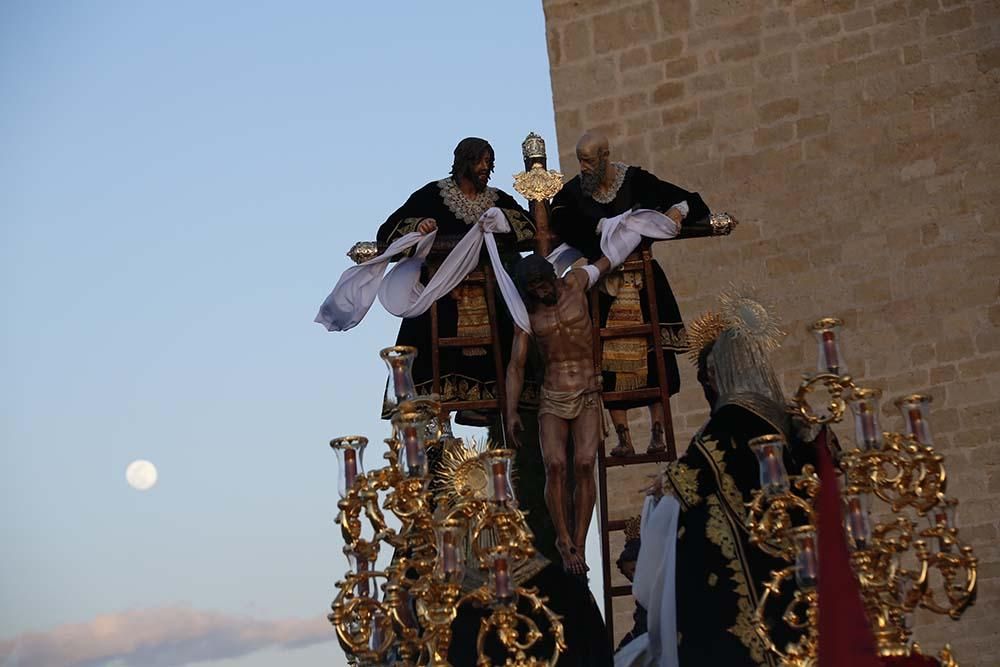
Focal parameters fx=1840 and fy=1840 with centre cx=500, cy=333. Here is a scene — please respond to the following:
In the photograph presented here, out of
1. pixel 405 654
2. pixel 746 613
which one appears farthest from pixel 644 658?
pixel 405 654

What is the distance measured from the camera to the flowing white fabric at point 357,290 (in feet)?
26.7

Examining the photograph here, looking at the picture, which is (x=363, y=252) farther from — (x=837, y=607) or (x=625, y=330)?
(x=837, y=607)

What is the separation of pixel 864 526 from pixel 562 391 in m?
1.69

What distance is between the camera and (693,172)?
1262 cm

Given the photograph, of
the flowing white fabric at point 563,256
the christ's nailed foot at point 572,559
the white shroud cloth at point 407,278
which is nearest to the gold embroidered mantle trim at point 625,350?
the flowing white fabric at point 563,256

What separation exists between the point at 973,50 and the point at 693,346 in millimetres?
5055

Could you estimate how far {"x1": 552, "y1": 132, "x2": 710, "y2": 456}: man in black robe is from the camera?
8219mm

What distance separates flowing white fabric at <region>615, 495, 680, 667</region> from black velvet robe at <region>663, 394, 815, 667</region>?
4cm

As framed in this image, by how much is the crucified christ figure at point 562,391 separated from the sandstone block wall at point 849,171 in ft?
13.8

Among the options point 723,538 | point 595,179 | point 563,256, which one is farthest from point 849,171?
point 723,538

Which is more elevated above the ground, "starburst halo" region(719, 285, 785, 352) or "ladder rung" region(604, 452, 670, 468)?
"starburst halo" region(719, 285, 785, 352)

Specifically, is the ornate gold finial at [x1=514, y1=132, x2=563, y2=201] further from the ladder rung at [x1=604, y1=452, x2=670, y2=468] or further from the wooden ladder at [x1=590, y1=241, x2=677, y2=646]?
the ladder rung at [x1=604, y1=452, x2=670, y2=468]

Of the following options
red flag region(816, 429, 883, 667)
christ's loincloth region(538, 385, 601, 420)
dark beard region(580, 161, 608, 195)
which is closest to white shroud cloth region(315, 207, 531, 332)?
dark beard region(580, 161, 608, 195)

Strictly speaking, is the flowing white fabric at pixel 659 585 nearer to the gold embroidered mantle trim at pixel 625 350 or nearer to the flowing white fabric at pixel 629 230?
the gold embroidered mantle trim at pixel 625 350
